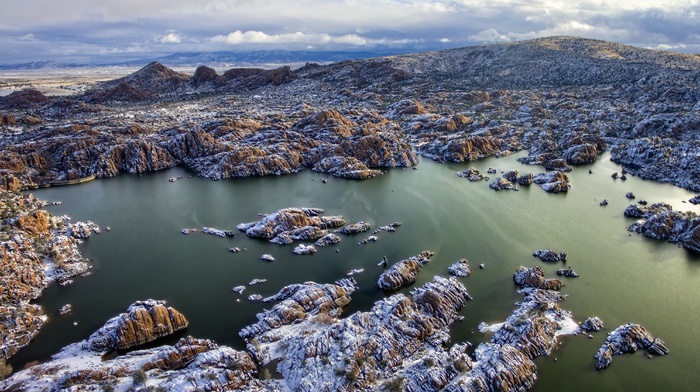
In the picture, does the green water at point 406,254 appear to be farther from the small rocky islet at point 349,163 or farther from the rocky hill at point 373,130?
the rocky hill at point 373,130

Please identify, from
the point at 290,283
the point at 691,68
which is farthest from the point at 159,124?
the point at 691,68

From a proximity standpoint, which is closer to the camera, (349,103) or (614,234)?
(614,234)

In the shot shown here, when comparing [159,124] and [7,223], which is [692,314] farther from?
[159,124]

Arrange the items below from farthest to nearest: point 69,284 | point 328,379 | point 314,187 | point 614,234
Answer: point 314,187 → point 614,234 → point 69,284 → point 328,379

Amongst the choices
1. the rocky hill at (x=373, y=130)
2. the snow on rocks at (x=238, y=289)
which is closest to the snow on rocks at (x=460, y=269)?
the snow on rocks at (x=238, y=289)

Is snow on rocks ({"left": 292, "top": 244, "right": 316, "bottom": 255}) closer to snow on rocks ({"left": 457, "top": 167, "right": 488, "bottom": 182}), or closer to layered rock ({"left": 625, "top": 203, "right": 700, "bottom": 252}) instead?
snow on rocks ({"left": 457, "top": 167, "right": 488, "bottom": 182})

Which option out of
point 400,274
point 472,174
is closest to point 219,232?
point 400,274
